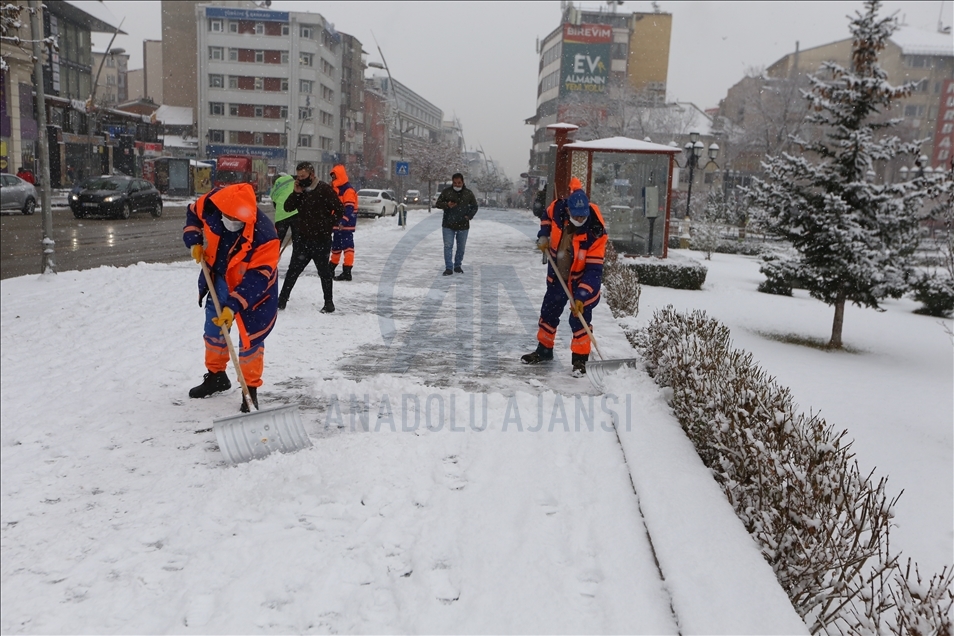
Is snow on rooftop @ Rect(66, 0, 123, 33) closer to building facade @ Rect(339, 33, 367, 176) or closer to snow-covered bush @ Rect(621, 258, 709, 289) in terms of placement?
building facade @ Rect(339, 33, 367, 176)

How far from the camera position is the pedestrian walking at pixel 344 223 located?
392 inches

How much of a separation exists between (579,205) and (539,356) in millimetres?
1526

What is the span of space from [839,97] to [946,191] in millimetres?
2059

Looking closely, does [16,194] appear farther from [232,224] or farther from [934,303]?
[934,303]

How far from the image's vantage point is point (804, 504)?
3.26m

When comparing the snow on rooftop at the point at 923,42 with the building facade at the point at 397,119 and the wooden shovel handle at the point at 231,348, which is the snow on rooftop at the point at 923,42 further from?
the wooden shovel handle at the point at 231,348

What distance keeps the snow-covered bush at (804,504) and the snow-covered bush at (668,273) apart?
9.13 metres

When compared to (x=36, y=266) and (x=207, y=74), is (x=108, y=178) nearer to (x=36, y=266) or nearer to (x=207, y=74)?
(x=36, y=266)

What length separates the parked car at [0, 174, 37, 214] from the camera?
73.5 ft

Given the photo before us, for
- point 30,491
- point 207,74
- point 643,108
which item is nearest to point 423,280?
point 30,491

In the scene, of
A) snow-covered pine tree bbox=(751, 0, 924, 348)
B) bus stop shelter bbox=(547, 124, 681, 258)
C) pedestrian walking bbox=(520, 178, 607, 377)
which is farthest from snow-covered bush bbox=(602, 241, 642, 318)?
bus stop shelter bbox=(547, 124, 681, 258)

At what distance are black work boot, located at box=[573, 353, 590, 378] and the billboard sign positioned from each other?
2954 inches

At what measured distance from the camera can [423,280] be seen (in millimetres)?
12086

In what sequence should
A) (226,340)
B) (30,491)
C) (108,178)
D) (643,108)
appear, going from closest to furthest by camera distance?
(30,491), (226,340), (108,178), (643,108)
